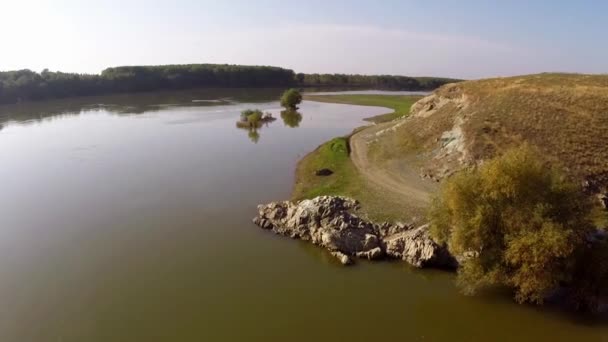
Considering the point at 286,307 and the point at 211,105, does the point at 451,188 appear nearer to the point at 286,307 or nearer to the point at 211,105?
the point at 286,307

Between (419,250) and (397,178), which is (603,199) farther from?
(419,250)

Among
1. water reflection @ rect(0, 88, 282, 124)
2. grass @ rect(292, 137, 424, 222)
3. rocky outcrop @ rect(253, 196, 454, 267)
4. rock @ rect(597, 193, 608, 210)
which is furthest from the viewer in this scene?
water reflection @ rect(0, 88, 282, 124)

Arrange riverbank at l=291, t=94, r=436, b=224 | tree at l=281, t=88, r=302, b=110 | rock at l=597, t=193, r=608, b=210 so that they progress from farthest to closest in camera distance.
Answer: tree at l=281, t=88, r=302, b=110
riverbank at l=291, t=94, r=436, b=224
rock at l=597, t=193, r=608, b=210

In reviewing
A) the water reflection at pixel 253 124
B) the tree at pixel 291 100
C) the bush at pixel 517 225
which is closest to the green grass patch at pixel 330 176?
the bush at pixel 517 225

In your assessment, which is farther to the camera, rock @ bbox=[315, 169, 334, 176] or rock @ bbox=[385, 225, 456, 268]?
rock @ bbox=[315, 169, 334, 176]

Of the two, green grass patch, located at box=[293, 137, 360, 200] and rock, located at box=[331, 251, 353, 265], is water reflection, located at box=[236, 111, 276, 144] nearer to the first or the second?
green grass patch, located at box=[293, 137, 360, 200]

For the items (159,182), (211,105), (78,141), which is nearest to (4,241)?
(159,182)

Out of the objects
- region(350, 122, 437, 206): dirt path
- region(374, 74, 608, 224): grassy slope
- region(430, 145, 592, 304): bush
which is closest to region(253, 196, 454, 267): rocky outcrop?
region(430, 145, 592, 304): bush

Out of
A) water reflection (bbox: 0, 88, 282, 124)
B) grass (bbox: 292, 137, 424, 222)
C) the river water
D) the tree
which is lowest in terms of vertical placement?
the river water
